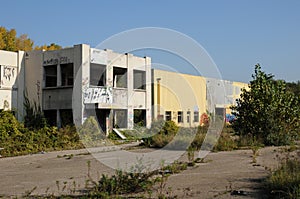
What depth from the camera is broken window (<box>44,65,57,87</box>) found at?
31.3m

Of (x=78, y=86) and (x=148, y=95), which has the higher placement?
(x=78, y=86)

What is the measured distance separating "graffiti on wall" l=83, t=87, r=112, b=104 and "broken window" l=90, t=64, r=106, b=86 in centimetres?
102

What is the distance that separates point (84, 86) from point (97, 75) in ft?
8.77

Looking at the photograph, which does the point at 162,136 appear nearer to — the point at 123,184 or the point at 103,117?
the point at 103,117

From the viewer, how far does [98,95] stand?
29.6m

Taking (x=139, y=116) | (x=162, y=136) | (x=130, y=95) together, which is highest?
(x=130, y=95)

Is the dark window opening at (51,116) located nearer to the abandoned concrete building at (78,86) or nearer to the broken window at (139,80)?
the abandoned concrete building at (78,86)

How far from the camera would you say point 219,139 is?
21.6 meters

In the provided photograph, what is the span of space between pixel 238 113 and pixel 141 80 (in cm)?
1335

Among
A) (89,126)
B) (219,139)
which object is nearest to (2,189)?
(219,139)

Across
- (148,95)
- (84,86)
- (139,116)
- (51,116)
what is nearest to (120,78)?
(148,95)

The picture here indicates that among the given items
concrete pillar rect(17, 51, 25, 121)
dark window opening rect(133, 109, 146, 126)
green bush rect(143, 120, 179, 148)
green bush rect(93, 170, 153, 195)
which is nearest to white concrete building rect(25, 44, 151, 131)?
dark window opening rect(133, 109, 146, 126)

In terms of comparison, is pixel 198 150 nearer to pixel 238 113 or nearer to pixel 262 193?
pixel 238 113

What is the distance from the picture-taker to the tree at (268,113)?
2258cm
